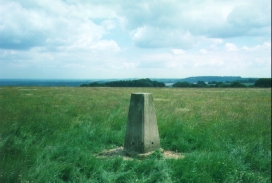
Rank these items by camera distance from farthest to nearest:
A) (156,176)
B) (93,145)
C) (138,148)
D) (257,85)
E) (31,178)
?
(257,85)
(93,145)
(138,148)
(156,176)
(31,178)

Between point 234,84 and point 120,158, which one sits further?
point 234,84

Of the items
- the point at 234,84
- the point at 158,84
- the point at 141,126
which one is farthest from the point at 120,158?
the point at 158,84

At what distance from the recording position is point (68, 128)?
29.2ft

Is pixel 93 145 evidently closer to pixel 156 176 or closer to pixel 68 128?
pixel 68 128

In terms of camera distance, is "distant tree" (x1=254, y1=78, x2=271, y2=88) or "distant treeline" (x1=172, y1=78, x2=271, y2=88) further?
"distant treeline" (x1=172, y1=78, x2=271, y2=88)

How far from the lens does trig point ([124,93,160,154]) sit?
689 centimetres

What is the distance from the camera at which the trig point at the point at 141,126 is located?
22.6ft

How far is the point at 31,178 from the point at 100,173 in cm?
138

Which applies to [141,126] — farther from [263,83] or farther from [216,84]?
[216,84]

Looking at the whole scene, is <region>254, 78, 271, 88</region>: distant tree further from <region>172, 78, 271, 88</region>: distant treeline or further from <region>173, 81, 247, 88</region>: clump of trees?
<region>173, 81, 247, 88</region>: clump of trees

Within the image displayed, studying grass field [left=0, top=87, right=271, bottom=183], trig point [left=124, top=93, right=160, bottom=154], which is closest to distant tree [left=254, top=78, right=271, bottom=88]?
grass field [left=0, top=87, right=271, bottom=183]

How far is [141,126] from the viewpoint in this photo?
6910 millimetres

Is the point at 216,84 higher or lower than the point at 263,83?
lower

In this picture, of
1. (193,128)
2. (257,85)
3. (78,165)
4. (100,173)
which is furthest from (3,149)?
(257,85)
